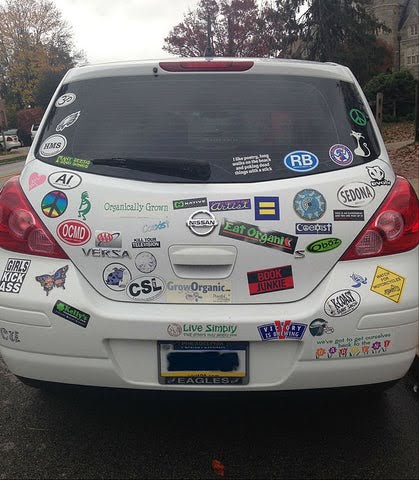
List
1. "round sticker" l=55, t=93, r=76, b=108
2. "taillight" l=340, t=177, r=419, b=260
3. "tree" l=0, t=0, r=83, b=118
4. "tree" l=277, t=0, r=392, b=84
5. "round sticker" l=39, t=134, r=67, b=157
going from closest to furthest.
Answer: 1. "taillight" l=340, t=177, r=419, b=260
2. "round sticker" l=39, t=134, r=67, b=157
3. "round sticker" l=55, t=93, r=76, b=108
4. "tree" l=277, t=0, r=392, b=84
5. "tree" l=0, t=0, r=83, b=118

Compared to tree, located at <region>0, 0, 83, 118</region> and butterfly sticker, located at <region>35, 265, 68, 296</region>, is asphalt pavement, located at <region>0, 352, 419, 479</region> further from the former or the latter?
tree, located at <region>0, 0, 83, 118</region>

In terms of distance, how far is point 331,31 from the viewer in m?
39.4

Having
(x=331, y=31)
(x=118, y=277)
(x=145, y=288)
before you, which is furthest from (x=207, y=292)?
(x=331, y=31)

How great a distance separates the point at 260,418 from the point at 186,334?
0.87 m

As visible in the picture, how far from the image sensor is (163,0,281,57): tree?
40.5m

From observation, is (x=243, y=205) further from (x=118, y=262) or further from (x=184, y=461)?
(x=184, y=461)

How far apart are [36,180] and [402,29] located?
7406 cm

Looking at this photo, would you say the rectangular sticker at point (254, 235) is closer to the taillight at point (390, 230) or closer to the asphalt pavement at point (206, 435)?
the taillight at point (390, 230)

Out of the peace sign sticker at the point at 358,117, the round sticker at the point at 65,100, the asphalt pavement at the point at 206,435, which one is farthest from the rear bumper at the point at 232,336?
the round sticker at the point at 65,100

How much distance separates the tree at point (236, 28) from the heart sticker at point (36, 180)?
39510mm

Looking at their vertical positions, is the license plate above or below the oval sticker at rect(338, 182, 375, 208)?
below

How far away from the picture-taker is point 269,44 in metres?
40.6

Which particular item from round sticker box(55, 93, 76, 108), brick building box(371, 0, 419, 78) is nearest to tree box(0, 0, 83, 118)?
brick building box(371, 0, 419, 78)

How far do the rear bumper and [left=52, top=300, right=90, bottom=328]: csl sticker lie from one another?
0.06ft
